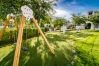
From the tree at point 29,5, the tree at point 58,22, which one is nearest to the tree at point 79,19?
the tree at point 58,22

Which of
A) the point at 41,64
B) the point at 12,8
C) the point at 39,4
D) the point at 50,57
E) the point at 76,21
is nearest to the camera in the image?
the point at 41,64

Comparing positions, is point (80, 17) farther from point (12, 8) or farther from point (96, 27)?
point (12, 8)

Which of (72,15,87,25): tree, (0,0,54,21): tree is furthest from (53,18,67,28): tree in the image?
(0,0,54,21): tree

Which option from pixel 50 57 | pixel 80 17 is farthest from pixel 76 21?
pixel 50 57

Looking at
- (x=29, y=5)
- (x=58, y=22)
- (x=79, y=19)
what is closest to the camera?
(x=29, y=5)

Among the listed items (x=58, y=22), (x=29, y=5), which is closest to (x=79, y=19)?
(x=58, y=22)

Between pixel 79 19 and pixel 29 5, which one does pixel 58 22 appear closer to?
pixel 79 19

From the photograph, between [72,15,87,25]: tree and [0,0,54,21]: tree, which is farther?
[72,15,87,25]: tree

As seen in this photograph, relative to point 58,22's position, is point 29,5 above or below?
above

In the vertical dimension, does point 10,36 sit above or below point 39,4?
below

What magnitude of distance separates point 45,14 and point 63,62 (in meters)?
21.5

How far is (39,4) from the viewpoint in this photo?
27812 millimetres

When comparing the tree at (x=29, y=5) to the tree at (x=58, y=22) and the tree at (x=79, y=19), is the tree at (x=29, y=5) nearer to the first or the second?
the tree at (x=79, y=19)

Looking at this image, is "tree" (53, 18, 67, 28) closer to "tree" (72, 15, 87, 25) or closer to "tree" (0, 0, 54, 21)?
"tree" (72, 15, 87, 25)
